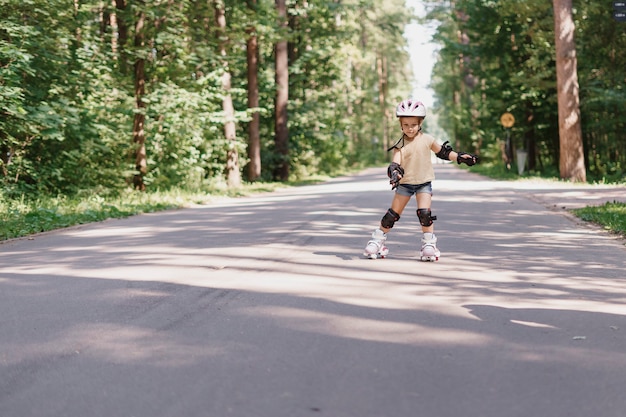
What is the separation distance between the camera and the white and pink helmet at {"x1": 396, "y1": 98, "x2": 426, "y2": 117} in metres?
8.89

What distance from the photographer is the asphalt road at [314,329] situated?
404 cm

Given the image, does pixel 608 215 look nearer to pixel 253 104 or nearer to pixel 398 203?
pixel 398 203

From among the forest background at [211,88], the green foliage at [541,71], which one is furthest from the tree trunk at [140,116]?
the green foliage at [541,71]

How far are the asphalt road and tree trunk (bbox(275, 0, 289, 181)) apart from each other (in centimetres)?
2441

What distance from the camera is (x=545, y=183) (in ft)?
86.1

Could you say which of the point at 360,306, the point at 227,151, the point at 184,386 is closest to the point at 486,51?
the point at 227,151

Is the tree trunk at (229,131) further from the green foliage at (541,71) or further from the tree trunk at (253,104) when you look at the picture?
the green foliage at (541,71)

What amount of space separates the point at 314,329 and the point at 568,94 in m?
23.1

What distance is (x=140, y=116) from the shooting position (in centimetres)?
2266

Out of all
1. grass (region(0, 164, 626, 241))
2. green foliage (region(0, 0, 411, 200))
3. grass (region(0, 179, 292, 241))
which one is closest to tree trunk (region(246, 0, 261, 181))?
green foliage (region(0, 0, 411, 200))

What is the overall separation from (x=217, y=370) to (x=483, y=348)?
1634 mm

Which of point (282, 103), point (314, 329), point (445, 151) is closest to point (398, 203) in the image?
point (445, 151)

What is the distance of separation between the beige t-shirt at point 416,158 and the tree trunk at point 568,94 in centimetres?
1857

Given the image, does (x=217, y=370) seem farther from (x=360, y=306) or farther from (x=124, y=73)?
(x=124, y=73)
